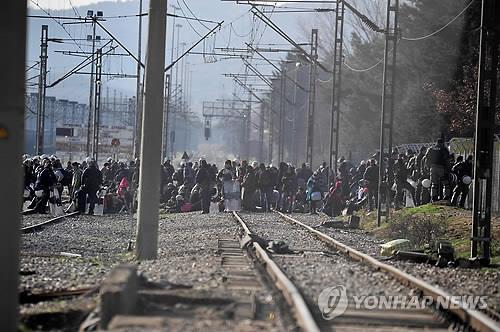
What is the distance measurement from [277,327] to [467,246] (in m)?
13.2

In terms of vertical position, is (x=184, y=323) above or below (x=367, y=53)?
below

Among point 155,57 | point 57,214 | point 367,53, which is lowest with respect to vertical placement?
point 57,214

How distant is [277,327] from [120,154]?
77738 mm

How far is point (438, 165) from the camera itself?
28.9m

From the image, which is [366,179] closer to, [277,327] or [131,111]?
[277,327]

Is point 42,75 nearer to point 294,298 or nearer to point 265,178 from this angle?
point 265,178

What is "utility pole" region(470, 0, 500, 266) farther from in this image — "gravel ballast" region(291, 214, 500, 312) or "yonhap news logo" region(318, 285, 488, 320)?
"yonhap news logo" region(318, 285, 488, 320)


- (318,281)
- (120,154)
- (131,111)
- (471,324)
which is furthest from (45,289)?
(131,111)

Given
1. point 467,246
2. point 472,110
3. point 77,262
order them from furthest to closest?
point 472,110
point 467,246
point 77,262

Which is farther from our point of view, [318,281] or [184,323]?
[318,281]

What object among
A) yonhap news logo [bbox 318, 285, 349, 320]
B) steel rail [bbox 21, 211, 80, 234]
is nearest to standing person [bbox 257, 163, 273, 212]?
steel rail [bbox 21, 211, 80, 234]

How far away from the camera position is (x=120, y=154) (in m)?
85.7

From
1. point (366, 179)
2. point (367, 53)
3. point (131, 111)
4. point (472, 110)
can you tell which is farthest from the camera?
point (131, 111)

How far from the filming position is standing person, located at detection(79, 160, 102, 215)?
34.4m
